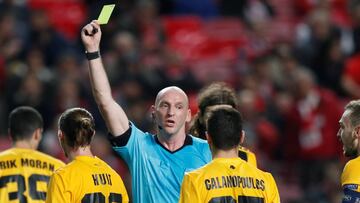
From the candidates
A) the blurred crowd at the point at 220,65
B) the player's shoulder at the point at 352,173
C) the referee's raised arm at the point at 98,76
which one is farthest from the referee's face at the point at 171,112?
the blurred crowd at the point at 220,65

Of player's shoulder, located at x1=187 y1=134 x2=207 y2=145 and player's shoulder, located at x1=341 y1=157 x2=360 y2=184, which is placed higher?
player's shoulder, located at x1=187 y1=134 x2=207 y2=145

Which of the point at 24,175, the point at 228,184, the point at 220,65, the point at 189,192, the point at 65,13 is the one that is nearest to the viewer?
the point at 189,192

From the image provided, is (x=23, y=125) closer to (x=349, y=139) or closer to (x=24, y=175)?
(x=24, y=175)

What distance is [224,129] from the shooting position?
7.29 metres

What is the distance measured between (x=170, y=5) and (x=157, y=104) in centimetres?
1031

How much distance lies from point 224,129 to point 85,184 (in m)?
1.16

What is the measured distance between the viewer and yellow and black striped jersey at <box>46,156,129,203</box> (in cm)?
765

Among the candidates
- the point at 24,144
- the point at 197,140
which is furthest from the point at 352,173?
the point at 24,144

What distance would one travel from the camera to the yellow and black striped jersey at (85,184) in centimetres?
765

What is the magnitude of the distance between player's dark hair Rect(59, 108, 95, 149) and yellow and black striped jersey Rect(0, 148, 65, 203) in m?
1.24

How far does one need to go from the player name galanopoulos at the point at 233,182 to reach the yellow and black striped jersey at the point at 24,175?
2246 millimetres

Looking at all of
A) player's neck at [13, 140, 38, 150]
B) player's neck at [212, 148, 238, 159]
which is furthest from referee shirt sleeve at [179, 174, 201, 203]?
player's neck at [13, 140, 38, 150]

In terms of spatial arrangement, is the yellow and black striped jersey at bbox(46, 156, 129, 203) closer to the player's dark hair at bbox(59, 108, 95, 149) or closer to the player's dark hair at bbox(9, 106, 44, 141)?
the player's dark hair at bbox(59, 108, 95, 149)

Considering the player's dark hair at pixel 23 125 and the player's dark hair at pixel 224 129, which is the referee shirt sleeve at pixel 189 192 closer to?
the player's dark hair at pixel 224 129
